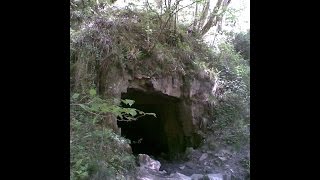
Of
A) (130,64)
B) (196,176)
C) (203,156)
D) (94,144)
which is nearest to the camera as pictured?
(94,144)

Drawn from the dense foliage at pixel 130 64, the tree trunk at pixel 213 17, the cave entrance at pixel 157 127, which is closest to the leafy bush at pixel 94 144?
the dense foliage at pixel 130 64

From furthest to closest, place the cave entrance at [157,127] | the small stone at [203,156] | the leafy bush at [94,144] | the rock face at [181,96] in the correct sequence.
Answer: the cave entrance at [157,127] → the small stone at [203,156] → the rock face at [181,96] → the leafy bush at [94,144]

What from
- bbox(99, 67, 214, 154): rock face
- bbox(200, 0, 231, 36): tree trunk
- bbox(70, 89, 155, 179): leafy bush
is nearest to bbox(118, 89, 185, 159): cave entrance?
bbox(99, 67, 214, 154): rock face

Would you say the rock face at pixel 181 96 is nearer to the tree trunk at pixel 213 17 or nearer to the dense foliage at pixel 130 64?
the dense foliage at pixel 130 64

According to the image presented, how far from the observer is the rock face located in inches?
317

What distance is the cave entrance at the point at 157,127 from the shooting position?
9164mm

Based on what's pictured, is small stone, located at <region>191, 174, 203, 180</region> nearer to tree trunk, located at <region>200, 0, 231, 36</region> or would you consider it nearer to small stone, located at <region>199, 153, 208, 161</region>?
small stone, located at <region>199, 153, 208, 161</region>

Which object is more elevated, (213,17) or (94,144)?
(213,17)

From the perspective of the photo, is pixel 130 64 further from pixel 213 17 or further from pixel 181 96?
pixel 213 17

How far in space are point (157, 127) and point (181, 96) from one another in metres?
2.19

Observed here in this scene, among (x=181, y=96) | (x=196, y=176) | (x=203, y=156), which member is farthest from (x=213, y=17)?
(x=196, y=176)

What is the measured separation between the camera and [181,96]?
29.9 feet
